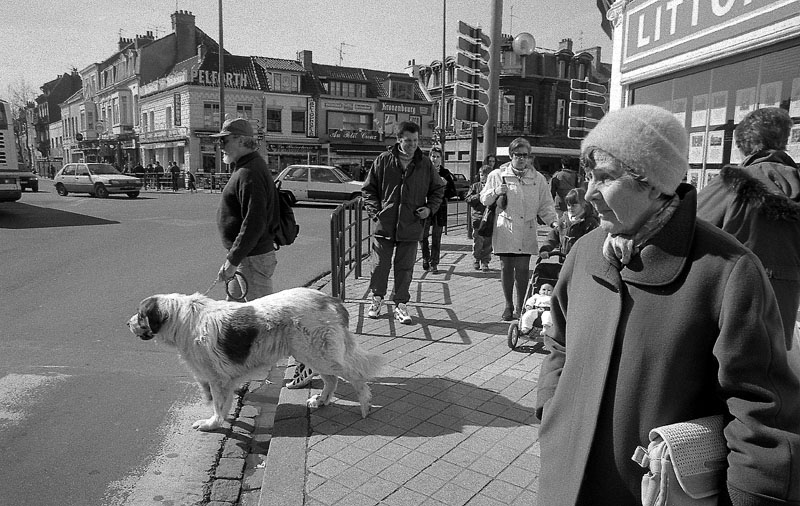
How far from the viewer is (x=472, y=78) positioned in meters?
10.0

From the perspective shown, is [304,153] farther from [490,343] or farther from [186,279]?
[490,343]

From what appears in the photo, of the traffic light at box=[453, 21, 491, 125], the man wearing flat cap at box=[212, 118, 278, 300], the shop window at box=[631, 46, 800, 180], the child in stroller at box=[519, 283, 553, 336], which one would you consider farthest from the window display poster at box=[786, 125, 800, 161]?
the traffic light at box=[453, 21, 491, 125]

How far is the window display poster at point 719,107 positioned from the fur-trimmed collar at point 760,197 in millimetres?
3776

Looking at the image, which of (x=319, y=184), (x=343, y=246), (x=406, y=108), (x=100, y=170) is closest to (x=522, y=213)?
(x=343, y=246)

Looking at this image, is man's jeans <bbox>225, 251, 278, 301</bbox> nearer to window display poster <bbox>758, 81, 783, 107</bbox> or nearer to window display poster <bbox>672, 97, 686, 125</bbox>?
window display poster <bbox>758, 81, 783, 107</bbox>

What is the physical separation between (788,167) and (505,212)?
10.1 ft

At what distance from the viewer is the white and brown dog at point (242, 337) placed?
3.87 meters

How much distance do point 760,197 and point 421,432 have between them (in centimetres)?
244

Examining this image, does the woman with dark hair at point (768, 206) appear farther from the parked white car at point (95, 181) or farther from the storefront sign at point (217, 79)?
the storefront sign at point (217, 79)

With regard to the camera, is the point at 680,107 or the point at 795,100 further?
the point at 680,107

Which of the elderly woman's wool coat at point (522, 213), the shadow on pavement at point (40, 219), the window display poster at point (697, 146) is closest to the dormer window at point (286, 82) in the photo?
the shadow on pavement at point (40, 219)

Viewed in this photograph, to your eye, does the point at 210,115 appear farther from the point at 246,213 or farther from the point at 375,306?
the point at 246,213

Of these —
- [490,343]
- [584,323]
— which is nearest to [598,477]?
[584,323]

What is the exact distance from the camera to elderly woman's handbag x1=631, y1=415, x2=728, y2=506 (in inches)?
55.6
